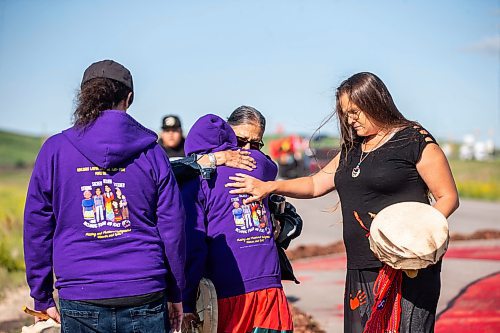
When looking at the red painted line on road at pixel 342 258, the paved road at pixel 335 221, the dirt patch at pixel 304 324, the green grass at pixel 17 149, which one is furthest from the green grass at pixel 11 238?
the green grass at pixel 17 149

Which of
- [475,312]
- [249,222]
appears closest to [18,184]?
[475,312]

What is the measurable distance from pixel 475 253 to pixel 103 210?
964 centimetres

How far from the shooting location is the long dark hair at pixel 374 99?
4290mm

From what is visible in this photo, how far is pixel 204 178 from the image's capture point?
4.27m

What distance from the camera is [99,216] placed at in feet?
11.1

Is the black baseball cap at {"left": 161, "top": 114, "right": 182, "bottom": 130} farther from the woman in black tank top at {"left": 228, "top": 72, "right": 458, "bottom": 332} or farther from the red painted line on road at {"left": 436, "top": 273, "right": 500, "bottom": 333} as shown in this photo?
the woman in black tank top at {"left": 228, "top": 72, "right": 458, "bottom": 332}

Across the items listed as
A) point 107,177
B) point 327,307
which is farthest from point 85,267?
point 327,307

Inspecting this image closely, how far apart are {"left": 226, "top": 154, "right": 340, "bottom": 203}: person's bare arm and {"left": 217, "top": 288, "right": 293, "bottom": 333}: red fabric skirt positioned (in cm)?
53

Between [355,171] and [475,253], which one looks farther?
[475,253]

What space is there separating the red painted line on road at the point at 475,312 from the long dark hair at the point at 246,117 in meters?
3.22

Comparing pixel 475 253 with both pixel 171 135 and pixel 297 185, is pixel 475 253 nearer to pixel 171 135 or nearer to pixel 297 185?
pixel 171 135

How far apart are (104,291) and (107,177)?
0.48 meters

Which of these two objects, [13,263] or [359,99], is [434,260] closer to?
[359,99]

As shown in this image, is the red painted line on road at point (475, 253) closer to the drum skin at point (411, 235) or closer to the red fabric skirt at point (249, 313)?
the red fabric skirt at point (249, 313)
